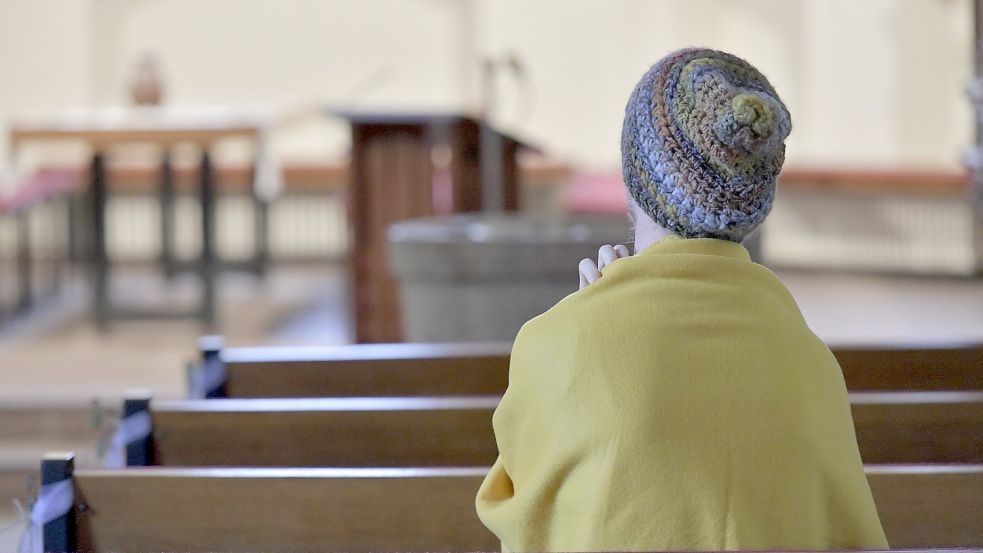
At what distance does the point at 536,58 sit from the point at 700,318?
8.60m

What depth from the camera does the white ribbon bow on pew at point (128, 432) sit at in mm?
2240

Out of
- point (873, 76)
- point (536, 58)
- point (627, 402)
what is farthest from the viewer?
point (536, 58)

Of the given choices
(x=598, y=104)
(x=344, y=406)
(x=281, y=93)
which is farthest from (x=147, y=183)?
(x=344, y=406)

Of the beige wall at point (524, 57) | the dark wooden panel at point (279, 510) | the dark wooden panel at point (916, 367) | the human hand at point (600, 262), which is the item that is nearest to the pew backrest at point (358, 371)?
the dark wooden panel at point (916, 367)

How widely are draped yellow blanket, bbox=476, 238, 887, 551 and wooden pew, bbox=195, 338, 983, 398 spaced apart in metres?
1.40

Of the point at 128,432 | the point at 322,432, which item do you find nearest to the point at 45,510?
the point at 128,432

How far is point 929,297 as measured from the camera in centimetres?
759

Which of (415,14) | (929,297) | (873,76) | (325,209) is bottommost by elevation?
(929,297)

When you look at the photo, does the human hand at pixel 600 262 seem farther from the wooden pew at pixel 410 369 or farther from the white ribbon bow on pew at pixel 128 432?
the wooden pew at pixel 410 369

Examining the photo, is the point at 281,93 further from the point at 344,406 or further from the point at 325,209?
the point at 344,406

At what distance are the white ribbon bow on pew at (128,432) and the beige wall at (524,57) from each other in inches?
274

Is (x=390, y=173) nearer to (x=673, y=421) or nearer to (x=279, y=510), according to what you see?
(x=279, y=510)

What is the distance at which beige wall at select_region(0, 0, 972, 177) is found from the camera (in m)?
8.48

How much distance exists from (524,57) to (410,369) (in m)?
7.21
